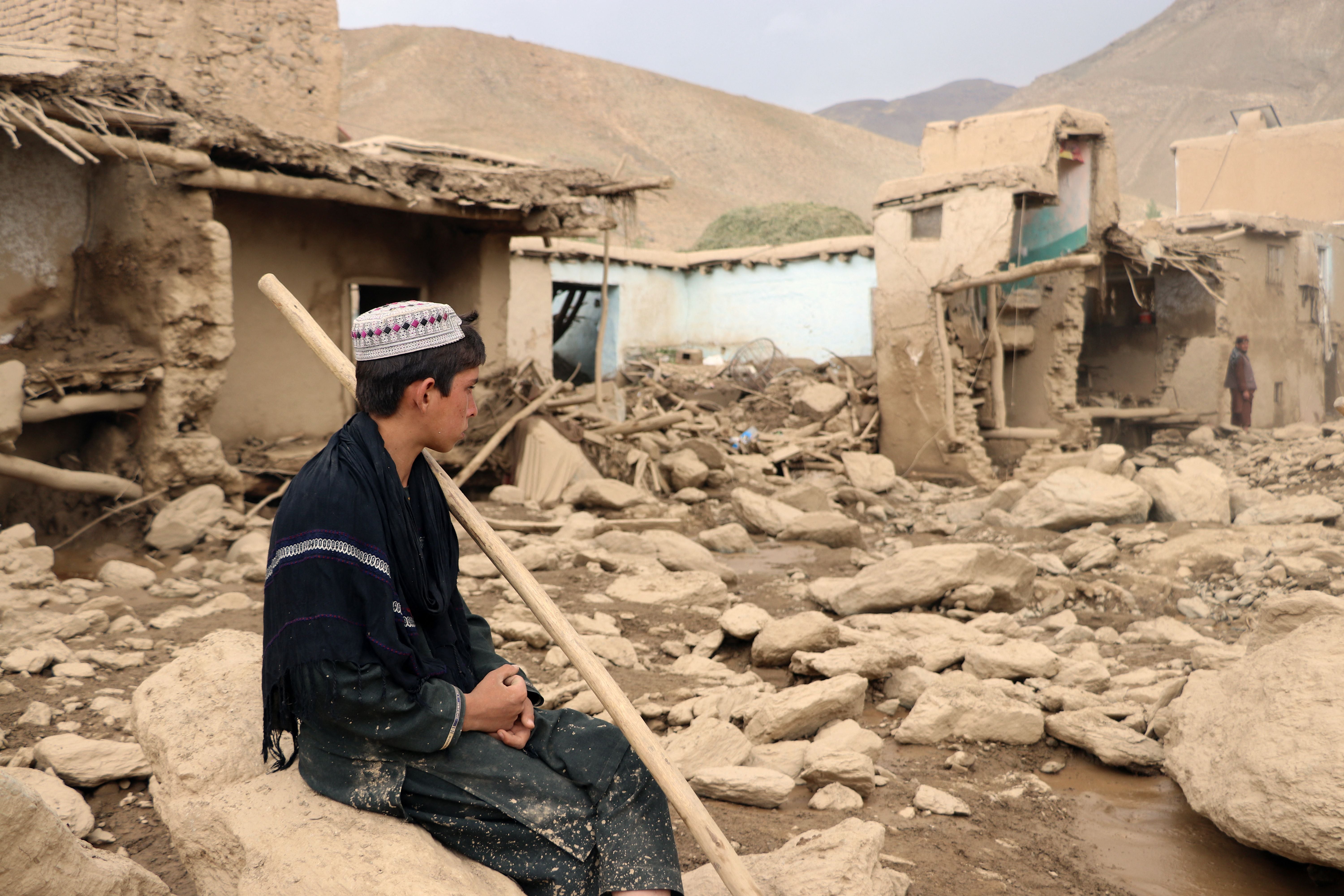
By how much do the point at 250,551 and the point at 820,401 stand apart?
8.93 m

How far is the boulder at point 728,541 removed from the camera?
7.58m

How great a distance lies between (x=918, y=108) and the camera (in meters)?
130

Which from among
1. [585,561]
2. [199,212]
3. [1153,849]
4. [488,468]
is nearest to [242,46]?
[199,212]

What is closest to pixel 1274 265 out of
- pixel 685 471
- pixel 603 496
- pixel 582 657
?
pixel 685 471

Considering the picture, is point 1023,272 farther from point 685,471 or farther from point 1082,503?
point 685,471

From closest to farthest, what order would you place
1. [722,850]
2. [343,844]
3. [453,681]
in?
1. [343,844]
2. [722,850]
3. [453,681]

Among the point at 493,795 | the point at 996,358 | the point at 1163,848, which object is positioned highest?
the point at 996,358

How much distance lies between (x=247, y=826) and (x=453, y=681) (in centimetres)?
47

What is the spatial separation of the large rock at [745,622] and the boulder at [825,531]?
3.03 meters

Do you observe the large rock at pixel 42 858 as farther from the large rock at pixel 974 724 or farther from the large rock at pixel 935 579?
the large rock at pixel 935 579

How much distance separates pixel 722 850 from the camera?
1.89 m

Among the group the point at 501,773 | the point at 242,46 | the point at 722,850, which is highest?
the point at 242,46

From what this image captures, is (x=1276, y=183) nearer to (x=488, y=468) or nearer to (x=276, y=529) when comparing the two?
(x=488, y=468)

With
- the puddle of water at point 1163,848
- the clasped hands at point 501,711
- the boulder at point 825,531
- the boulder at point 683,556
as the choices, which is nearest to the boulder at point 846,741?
the puddle of water at point 1163,848
